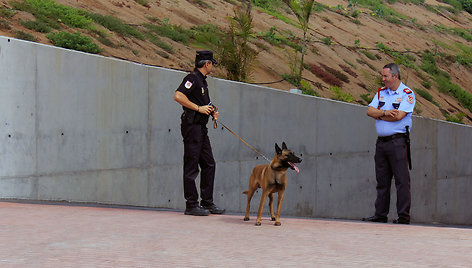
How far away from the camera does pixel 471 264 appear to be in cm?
565

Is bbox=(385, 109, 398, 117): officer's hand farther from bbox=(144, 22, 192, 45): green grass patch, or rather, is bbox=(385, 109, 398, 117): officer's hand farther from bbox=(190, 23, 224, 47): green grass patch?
bbox=(190, 23, 224, 47): green grass patch

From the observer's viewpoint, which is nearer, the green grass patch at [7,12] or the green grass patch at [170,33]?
the green grass patch at [7,12]

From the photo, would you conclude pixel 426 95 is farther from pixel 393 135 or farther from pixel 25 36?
pixel 393 135

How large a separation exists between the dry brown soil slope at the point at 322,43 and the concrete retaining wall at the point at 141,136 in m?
3.44

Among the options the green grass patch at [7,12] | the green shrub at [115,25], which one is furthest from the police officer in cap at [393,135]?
the green shrub at [115,25]

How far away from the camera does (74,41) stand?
48.6 ft

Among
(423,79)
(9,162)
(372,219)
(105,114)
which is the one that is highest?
(423,79)

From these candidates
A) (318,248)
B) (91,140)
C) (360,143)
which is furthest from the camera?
(360,143)

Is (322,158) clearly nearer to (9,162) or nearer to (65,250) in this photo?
(9,162)

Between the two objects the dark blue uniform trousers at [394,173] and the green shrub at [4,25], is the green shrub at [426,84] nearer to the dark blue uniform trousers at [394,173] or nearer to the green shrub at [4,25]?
the green shrub at [4,25]

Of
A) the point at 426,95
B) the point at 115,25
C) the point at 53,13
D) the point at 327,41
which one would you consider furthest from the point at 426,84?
the point at 53,13

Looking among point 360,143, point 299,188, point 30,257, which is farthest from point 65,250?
point 360,143

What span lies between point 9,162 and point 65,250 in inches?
168

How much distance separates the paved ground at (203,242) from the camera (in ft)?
18.2
